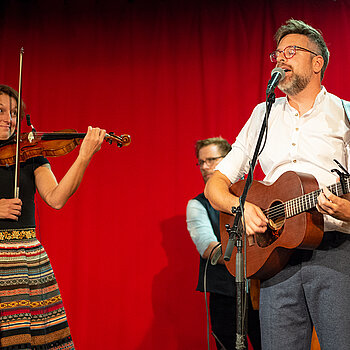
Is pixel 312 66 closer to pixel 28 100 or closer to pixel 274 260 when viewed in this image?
pixel 274 260

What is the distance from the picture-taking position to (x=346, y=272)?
185 cm

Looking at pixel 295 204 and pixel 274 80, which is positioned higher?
pixel 274 80

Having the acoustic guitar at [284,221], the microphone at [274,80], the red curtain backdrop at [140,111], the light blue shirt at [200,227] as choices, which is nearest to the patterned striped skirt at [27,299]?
the acoustic guitar at [284,221]

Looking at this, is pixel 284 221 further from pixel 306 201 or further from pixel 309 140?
pixel 309 140

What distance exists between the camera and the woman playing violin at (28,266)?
223 cm

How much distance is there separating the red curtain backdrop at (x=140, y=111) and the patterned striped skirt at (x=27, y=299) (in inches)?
62.9

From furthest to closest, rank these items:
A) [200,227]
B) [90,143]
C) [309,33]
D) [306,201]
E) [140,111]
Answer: [140,111]
[200,227]
[90,143]
[309,33]
[306,201]

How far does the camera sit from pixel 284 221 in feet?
6.47

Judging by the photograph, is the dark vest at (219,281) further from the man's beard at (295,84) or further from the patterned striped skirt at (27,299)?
the man's beard at (295,84)

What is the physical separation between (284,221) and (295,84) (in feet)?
2.12

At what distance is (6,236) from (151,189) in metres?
1.83

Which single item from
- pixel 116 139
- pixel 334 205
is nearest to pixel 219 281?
pixel 116 139

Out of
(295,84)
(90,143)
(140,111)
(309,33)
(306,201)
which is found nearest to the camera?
(306,201)

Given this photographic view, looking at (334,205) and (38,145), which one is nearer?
(334,205)
